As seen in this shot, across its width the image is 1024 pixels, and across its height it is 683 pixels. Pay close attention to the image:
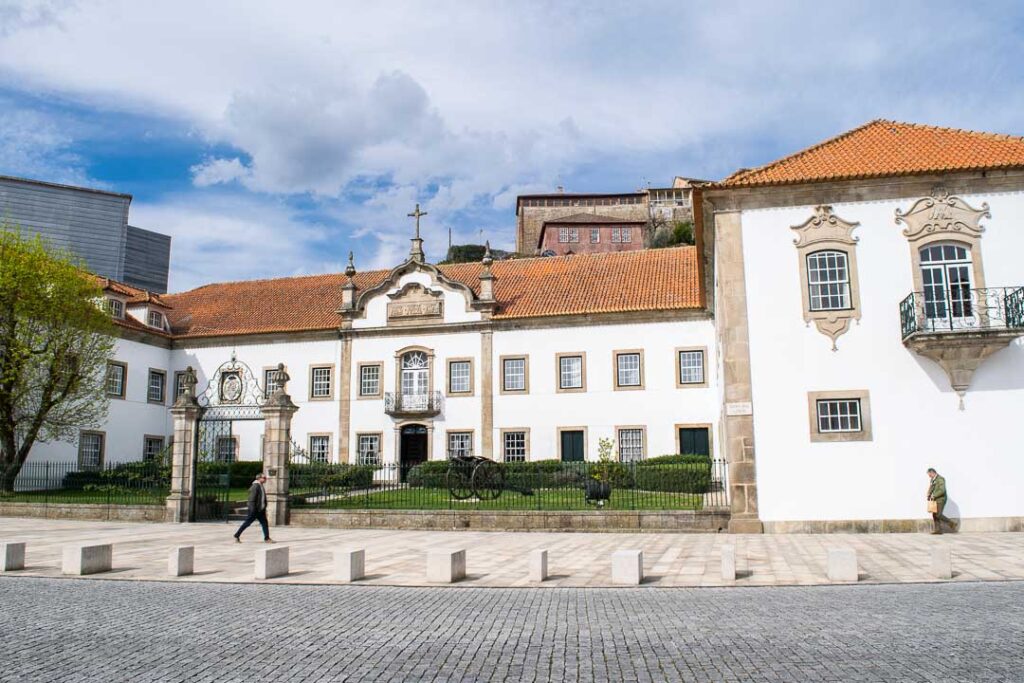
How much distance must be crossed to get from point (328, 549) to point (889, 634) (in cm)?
1028

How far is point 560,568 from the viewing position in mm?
12375

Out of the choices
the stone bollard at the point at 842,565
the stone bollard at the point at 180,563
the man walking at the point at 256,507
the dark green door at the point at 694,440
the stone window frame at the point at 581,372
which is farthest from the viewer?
the stone window frame at the point at 581,372

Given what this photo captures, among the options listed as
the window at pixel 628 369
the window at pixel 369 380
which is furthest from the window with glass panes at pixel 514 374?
the window at pixel 369 380

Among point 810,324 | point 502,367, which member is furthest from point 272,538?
point 502,367

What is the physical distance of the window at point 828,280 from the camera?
705 inches

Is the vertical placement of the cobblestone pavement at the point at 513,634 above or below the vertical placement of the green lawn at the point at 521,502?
below

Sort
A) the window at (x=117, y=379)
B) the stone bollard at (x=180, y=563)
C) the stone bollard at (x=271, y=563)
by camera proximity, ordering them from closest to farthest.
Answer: the stone bollard at (x=271, y=563)
the stone bollard at (x=180, y=563)
the window at (x=117, y=379)

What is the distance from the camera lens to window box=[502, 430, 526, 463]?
104ft

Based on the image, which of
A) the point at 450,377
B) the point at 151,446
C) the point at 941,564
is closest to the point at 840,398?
the point at 941,564

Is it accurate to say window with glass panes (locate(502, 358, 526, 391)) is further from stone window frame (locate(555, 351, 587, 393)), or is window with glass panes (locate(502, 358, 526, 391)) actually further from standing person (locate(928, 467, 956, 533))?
standing person (locate(928, 467, 956, 533))

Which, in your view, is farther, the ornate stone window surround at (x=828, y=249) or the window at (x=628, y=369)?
the window at (x=628, y=369)

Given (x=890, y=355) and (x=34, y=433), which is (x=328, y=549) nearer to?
(x=890, y=355)

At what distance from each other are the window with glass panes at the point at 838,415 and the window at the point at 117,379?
27016mm

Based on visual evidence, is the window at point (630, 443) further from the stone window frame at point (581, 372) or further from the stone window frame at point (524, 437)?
the stone window frame at point (524, 437)
